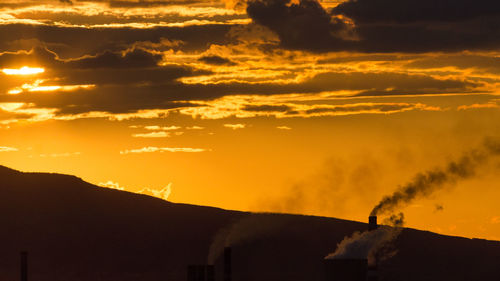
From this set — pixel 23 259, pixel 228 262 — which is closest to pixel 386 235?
pixel 228 262

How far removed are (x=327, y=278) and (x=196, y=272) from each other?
43.0ft

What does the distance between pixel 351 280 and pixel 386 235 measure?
940 centimetres

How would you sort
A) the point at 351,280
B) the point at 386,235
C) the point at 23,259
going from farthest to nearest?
the point at 23,259 < the point at 386,235 < the point at 351,280

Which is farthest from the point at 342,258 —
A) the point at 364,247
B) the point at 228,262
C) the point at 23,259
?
the point at 23,259

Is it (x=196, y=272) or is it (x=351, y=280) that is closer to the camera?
(x=351, y=280)

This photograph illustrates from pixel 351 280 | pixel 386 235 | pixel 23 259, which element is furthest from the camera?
pixel 23 259

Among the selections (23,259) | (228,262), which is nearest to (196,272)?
(228,262)

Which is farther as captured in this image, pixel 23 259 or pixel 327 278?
pixel 23 259

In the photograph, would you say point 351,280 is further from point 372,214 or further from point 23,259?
point 23,259

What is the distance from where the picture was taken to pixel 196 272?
128 meters

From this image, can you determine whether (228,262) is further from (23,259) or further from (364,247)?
(23,259)

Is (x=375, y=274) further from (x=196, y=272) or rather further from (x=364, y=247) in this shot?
(x=196, y=272)

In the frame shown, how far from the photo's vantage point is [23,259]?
144750 mm

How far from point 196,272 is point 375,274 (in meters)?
17.4
